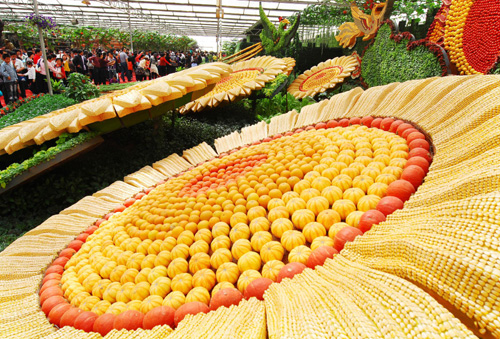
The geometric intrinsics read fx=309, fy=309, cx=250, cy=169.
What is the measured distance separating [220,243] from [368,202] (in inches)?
26.7

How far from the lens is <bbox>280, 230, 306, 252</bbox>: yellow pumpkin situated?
4.21ft

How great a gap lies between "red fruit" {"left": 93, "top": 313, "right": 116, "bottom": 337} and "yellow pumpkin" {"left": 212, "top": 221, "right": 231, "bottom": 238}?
53 centimetres

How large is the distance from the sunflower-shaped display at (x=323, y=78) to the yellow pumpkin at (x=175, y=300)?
4.86m

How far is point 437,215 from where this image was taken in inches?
37.2

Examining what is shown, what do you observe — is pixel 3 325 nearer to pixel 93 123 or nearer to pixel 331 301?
pixel 331 301

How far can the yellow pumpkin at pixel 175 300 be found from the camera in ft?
3.91

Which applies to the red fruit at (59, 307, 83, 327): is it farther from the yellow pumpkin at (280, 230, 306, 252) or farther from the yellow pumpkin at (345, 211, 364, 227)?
the yellow pumpkin at (345, 211, 364, 227)

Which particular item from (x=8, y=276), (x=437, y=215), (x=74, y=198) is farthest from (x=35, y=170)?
(x=437, y=215)

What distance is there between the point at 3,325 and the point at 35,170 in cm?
187

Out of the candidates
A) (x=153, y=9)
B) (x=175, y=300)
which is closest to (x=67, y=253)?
(x=175, y=300)

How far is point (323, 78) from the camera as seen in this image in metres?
5.80

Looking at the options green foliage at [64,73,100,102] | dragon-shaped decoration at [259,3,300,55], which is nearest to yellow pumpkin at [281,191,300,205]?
green foliage at [64,73,100,102]

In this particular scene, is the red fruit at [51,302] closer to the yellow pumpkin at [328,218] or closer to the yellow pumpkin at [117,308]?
the yellow pumpkin at [117,308]

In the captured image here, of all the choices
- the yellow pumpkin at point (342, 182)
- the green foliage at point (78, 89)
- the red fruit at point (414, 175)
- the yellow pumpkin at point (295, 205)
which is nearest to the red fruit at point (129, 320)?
the yellow pumpkin at point (295, 205)
